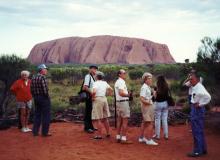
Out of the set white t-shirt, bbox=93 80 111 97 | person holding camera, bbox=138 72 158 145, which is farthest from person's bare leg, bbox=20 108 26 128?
person holding camera, bbox=138 72 158 145

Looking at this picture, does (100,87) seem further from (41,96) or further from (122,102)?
(41,96)

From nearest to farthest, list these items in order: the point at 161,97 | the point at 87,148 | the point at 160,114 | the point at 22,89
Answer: the point at 87,148, the point at 161,97, the point at 160,114, the point at 22,89

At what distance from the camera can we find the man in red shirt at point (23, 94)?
1130 cm

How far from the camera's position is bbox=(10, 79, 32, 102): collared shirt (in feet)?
37.1

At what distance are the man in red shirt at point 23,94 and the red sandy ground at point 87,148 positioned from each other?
398mm

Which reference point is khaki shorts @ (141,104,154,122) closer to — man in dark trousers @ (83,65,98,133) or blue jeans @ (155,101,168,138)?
blue jeans @ (155,101,168,138)

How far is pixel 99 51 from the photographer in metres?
124

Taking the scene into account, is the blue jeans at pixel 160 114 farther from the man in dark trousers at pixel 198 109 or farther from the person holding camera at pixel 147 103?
the man in dark trousers at pixel 198 109

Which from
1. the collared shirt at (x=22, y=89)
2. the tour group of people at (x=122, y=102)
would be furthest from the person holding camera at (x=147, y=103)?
the collared shirt at (x=22, y=89)

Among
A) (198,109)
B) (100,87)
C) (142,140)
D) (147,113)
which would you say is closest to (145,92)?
(147,113)

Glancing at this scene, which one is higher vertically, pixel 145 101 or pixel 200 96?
pixel 200 96

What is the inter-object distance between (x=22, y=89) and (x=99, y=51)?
11330cm

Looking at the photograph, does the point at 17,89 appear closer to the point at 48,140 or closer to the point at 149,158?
the point at 48,140

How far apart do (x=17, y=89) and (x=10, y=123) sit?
2021 mm
